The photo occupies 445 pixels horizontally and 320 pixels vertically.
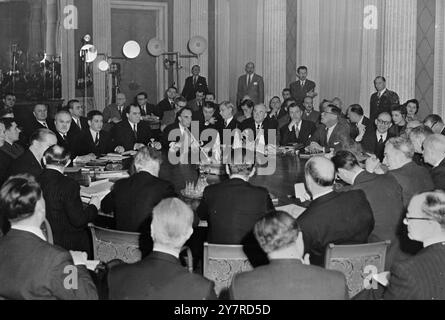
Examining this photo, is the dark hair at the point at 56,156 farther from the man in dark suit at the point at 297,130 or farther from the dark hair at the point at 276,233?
the man in dark suit at the point at 297,130

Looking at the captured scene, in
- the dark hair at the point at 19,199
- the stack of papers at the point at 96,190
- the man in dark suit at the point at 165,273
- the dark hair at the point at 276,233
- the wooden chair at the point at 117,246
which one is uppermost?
the dark hair at the point at 19,199

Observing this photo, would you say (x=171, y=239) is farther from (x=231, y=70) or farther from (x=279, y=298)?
(x=231, y=70)

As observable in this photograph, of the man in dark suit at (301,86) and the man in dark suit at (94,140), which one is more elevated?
the man in dark suit at (301,86)

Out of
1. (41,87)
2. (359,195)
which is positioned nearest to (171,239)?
(359,195)

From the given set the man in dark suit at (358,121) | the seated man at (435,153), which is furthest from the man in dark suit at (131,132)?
the seated man at (435,153)

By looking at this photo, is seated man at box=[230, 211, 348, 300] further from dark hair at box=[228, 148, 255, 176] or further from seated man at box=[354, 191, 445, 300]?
dark hair at box=[228, 148, 255, 176]

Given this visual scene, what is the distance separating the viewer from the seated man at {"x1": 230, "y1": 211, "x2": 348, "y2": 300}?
2686 mm

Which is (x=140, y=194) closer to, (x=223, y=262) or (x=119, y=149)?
(x=223, y=262)

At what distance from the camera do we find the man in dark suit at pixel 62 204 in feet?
14.8

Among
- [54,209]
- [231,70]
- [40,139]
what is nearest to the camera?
[54,209]

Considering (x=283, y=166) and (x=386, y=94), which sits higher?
(x=386, y=94)

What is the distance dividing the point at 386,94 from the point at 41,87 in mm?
6696

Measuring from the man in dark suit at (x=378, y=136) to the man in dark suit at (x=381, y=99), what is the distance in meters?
2.24
